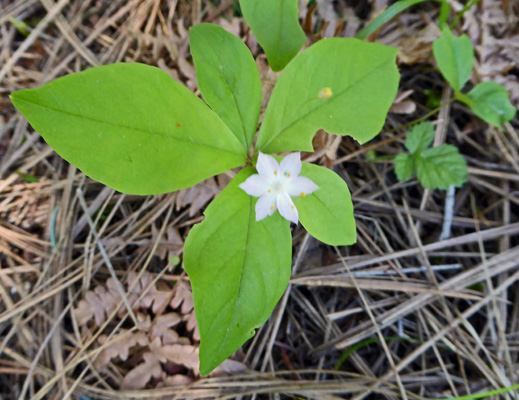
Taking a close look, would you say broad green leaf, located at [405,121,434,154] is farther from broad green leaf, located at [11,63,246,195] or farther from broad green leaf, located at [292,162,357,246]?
broad green leaf, located at [11,63,246,195]

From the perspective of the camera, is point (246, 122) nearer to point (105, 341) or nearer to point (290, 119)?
point (290, 119)

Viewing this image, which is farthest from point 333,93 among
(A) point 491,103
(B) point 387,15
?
(A) point 491,103

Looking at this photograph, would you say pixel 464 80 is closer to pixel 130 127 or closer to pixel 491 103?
pixel 491 103

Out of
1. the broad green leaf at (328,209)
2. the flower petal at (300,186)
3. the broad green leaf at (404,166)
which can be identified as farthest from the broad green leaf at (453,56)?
the flower petal at (300,186)

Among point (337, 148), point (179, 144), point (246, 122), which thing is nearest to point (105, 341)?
point (179, 144)

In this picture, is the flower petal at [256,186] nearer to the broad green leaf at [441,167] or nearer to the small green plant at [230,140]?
the small green plant at [230,140]

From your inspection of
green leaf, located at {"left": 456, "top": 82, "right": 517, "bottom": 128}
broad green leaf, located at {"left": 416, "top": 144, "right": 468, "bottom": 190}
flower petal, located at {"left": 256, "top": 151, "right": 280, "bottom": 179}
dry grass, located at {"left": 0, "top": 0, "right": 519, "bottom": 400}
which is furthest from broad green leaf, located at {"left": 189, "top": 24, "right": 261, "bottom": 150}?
green leaf, located at {"left": 456, "top": 82, "right": 517, "bottom": 128}

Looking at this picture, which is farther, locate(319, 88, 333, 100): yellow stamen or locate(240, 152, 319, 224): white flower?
locate(319, 88, 333, 100): yellow stamen
